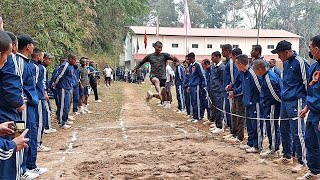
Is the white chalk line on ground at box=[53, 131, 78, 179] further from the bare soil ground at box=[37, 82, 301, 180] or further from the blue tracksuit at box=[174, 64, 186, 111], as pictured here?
the blue tracksuit at box=[174, 64, 186, 111]

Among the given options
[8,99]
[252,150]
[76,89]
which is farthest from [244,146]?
[76,89]

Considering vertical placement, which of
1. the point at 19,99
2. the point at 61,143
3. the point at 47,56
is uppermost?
the point at 47,56

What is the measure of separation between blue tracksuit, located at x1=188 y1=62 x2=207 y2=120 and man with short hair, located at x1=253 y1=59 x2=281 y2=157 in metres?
4.03

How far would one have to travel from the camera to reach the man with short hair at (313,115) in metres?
→ 4.80

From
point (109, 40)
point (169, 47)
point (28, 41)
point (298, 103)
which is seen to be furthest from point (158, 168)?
point (169, 47)

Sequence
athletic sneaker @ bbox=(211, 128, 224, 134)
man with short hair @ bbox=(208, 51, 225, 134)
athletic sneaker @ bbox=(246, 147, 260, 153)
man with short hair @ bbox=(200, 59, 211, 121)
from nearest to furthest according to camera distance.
Result: 1. athletic sneaker @ bbox=(246, 147, 260, 153)
2. athletic sneaker @ bbox=(211, 128, 224, 134)
3. man with short hair @ bbox=(208, 51, 225, 134)
4. man with short hair @ bbox=(200, 59, 211, 121)

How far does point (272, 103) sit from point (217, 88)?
118 inches

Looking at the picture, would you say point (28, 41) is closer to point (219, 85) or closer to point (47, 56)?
point (47, 56)

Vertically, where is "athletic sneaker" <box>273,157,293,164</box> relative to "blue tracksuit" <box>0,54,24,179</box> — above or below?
below

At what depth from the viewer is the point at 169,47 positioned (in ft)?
152

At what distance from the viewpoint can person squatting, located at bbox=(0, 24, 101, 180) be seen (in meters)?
3.14

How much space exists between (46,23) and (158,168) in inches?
360

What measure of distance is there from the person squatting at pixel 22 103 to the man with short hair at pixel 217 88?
12.3 ft

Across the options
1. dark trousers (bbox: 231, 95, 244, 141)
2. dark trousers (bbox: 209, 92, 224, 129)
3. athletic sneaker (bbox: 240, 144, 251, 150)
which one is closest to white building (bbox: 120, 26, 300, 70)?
dark trousers (bbox: 209, 92, 224, 129)
